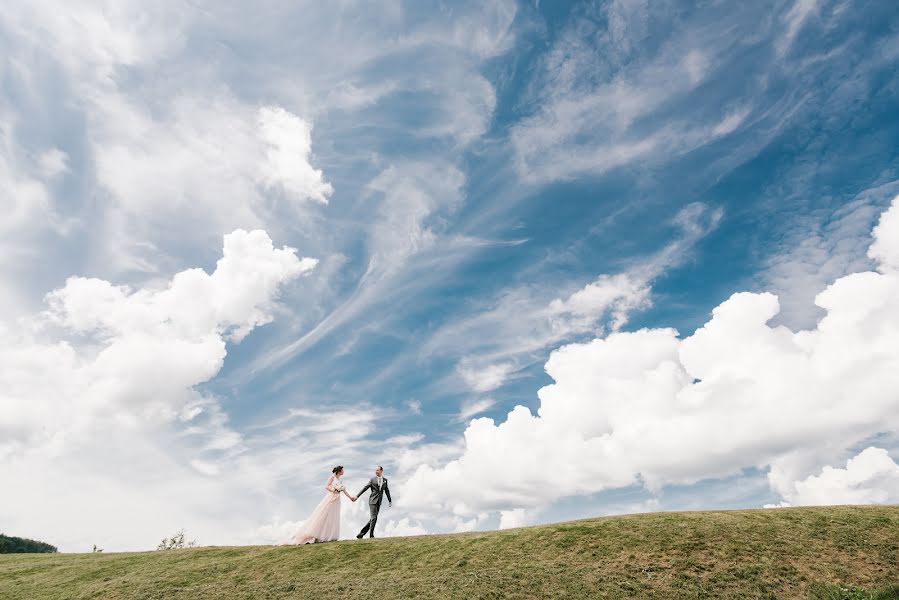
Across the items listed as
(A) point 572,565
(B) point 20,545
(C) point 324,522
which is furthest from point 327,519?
(B) point 20,545

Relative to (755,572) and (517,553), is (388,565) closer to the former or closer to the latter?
(517,553)

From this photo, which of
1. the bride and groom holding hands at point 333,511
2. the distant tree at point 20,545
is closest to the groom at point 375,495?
the bride and groom holding hands at point 333,511

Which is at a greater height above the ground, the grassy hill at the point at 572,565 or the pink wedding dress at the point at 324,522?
the pink wedding dress at the point at 324,522

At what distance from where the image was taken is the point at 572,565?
59.9ft

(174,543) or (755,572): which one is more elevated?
(174,543)

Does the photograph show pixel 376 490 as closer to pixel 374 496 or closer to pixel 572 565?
pixel 374 496

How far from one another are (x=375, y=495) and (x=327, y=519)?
8.55ft

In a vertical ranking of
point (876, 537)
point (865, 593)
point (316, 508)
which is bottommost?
point (865, 593)

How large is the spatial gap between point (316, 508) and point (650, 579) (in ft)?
53.0

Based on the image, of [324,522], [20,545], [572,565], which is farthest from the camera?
[20,545]

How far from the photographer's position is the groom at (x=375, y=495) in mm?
26469

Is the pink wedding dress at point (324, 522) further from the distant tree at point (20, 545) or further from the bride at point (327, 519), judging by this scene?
the distant tree at point (20, 545)

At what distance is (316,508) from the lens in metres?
25.7

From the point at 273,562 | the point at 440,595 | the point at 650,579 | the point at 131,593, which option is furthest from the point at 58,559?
the point at 650,579
